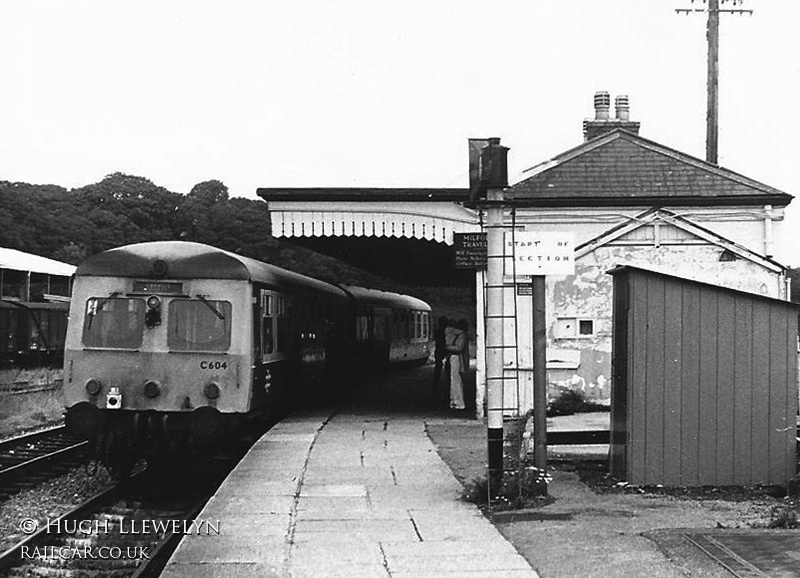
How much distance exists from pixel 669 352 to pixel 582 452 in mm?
2731

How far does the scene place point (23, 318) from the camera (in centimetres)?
2684

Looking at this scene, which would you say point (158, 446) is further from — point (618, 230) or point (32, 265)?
point (32, 265)

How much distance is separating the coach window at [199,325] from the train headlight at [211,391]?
1.44 feet

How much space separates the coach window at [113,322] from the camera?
1249cm

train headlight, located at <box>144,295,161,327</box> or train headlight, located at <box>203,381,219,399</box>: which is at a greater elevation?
train headlight, located at <box>144,295,161,327</box>

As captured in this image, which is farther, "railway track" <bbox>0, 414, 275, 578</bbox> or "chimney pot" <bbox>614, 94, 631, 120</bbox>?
"chimney pot" <bbox>614, 94, 631, 120</bbox>

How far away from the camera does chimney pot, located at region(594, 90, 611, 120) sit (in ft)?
68.2

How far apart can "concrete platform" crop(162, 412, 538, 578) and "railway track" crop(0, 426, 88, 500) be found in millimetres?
2677

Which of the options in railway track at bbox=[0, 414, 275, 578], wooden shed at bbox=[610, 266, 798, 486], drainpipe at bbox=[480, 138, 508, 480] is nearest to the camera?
railway track at bbox=[0, 414, 275, 578]

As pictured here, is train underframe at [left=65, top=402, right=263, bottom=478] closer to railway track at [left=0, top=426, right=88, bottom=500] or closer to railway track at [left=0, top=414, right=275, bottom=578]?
railway track at [left=0, top=414, right=275, bottom=578]

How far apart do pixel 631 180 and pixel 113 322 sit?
879 cm

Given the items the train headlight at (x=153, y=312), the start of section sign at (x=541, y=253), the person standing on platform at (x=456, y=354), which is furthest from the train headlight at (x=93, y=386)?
the person standing on platform at (x=456, y=354)

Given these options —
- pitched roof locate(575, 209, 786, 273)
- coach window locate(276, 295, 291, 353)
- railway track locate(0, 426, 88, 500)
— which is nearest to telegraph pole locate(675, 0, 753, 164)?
pitched roof locate(575, 209, 786, 273)

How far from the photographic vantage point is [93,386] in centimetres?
1231
